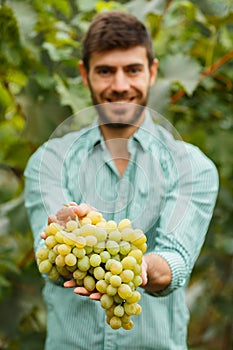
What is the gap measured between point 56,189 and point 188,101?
1.12 m

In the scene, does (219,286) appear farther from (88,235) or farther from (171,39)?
(88,235)

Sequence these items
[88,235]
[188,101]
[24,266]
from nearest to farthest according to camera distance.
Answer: [88,235]
[24,266]
[188,101]

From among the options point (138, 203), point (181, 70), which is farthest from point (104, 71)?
point (181, 70)

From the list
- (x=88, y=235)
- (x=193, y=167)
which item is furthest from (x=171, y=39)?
(x=88, y=235)

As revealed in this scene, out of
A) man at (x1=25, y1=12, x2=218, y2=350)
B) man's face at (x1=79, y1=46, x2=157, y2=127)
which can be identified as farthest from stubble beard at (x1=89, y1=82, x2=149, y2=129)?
man's face at (x1=79, y1=46, x2=157, y2=127)

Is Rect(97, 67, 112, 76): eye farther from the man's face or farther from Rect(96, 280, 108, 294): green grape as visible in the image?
Rect(96, 280, 108, 294): green grape

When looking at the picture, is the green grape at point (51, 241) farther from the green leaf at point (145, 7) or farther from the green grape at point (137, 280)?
the green leaf at point (145, 7)

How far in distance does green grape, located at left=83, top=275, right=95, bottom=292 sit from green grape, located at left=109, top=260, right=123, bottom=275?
41 mm

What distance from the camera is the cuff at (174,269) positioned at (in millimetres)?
1096

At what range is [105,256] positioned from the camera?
0.88 meters

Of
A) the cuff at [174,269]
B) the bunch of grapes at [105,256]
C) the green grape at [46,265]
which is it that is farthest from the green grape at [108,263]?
the cuff at [174,269]

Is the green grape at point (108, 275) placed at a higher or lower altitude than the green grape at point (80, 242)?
lower

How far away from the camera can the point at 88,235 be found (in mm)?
868

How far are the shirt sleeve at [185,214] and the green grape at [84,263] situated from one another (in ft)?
0.65
